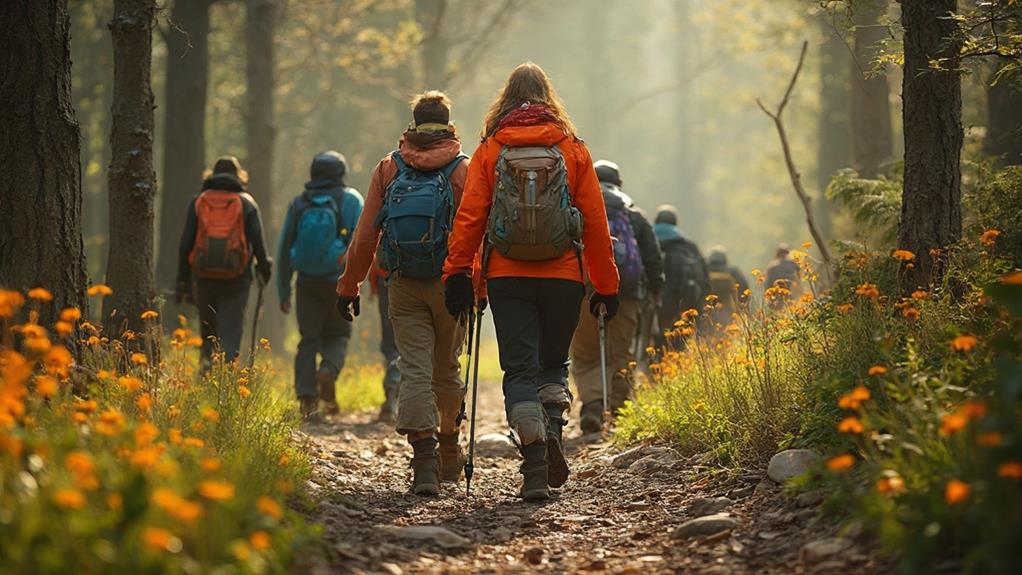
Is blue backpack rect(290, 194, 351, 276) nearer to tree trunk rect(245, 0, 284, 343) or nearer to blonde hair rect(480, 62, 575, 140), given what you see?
blonde hair rect(480, 62, 575, 140)

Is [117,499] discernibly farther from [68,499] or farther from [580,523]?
[580,523]

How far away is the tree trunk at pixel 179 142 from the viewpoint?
46.3 feet

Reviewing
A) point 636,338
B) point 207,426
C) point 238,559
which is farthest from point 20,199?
point 636,338

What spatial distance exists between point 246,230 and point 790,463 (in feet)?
18.4

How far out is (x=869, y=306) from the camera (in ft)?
21.0

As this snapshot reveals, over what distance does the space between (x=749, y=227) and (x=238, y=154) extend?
40.3 meters

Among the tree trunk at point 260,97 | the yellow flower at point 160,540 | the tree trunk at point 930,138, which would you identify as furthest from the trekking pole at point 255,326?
the tree trunk at point 260,97

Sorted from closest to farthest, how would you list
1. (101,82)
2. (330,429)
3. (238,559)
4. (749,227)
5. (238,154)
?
(238,559)
(330,429)
(101,82)
(238,154)
(749,227)

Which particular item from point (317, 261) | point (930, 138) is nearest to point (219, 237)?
point (317, 261)

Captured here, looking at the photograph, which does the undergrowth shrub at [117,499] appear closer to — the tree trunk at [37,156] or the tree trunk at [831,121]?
the tree trunk at [37,156]

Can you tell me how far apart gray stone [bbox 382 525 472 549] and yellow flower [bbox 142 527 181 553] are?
6.51ft

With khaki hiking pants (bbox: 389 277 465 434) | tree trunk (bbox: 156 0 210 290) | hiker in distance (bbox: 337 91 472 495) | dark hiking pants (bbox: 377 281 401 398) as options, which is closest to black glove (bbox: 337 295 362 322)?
hiker in distance (bbox: 337 91 472 495)

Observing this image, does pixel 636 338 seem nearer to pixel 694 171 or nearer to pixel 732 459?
pixel 732 459

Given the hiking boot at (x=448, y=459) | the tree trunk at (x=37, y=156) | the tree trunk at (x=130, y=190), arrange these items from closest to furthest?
the tree trunk at (x=37, y=156) < the hiking boot at (x=448, y=459) < the tree trunk at (x=130, y=190)
